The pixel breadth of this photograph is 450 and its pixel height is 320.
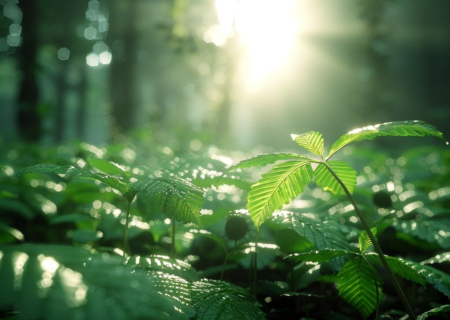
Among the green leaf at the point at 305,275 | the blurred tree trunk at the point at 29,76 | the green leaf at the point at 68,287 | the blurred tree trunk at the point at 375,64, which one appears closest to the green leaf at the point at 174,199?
the green leaf at the point at 68,287

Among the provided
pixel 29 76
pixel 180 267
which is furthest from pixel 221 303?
pixel 29 76

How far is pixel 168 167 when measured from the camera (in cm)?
153

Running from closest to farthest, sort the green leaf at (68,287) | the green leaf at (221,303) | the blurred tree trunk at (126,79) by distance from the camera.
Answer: the green leaf at (68,287), the green leaf at (221,303), the blurred tree trunk at (126,79)

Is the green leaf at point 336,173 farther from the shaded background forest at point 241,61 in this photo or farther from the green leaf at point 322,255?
the shaded background forest at point 241,61

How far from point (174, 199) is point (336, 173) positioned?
0.55 m

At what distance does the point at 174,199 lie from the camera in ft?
3.60

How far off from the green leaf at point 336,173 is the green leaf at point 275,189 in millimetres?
96

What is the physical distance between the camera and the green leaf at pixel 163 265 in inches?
45.7

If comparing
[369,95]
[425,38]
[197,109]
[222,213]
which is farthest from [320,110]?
[197,109]

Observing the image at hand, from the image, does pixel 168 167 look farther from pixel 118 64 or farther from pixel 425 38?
pixel 425 38

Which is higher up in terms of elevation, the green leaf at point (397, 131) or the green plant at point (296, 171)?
the green leaf at point (397, 131)

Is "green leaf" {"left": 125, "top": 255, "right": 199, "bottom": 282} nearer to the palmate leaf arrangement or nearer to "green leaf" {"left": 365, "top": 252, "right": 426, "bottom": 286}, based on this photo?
the palmate leaf arrangement

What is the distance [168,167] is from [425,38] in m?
20.5

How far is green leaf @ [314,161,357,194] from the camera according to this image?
114 centimetres
